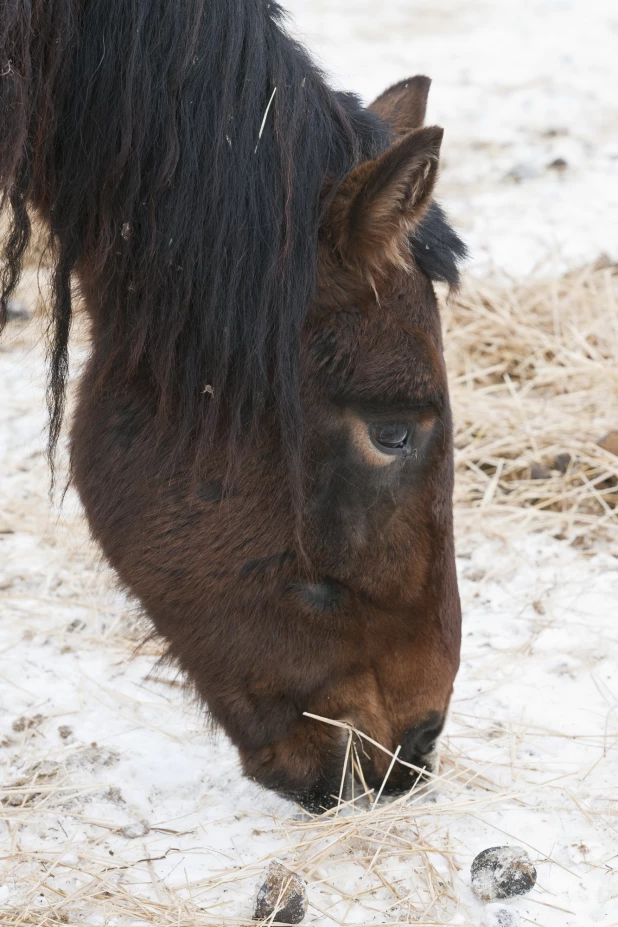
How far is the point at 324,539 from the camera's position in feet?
7.05

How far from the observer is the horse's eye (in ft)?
6.92

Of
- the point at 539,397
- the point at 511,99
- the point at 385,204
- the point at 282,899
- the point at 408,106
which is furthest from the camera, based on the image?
the point at 511,99

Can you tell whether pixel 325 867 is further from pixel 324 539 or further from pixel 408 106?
pixel 408 106

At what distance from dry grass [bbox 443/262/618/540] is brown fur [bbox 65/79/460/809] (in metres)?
1.87

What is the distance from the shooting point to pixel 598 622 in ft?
11.1

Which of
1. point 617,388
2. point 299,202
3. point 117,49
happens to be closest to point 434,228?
point 299,202

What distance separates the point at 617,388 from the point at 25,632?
2.93 m

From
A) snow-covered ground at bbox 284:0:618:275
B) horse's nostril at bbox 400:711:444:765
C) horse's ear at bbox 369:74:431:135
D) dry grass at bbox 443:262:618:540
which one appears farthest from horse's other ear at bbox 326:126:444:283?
snow-covered ground at bbox 284:0:618:275

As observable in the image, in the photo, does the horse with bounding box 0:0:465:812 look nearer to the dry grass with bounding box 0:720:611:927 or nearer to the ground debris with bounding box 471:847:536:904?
the dry grass with bounding box 0:720:611:927

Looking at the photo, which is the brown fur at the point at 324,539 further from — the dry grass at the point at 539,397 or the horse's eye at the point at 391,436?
the dry grass at the point at 539,397

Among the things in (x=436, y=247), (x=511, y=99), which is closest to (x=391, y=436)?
(x=436, y=247)

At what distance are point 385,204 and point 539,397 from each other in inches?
123

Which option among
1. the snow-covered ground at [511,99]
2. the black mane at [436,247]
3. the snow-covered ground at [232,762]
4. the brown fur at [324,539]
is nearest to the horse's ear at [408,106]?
the snow-covered ground at [232,762]

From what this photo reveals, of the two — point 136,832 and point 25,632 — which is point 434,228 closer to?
point 136,832
